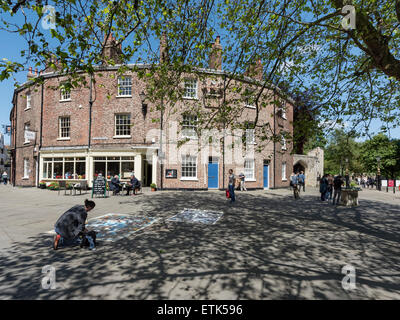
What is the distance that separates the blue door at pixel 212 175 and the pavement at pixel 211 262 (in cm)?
1057

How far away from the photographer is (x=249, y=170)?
19281 mm

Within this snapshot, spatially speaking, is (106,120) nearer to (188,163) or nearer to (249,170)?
(188,163)

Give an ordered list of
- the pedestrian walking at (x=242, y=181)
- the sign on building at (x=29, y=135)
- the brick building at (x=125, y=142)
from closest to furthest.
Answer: the brick building at (x=125, y=142) < the pedestrian walking at (x=242, y=181) < the sign on building at (x=29, y=135)

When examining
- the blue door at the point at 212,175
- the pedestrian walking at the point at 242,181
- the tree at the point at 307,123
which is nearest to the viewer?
the tree at the point at 307,123

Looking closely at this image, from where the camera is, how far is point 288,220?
8000 millimetres

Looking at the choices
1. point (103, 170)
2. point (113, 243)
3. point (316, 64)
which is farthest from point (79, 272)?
point (103, 170)

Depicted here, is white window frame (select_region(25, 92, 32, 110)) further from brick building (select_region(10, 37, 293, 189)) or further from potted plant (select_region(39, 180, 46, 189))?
potted plant (select_region(39, 180, 46, 189))

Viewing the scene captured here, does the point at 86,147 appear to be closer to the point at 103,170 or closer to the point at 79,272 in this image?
the point at 103,170

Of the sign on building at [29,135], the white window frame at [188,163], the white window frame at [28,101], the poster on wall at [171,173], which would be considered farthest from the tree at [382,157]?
the white window frame at [28,101]

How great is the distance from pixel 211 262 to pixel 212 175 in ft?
45.1

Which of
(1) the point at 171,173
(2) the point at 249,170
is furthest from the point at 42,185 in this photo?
(2) the point at 249,170

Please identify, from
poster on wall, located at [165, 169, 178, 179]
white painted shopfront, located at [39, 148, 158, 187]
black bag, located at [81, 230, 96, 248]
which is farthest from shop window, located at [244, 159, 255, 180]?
black bag, located at [81, 230, 96, 248]

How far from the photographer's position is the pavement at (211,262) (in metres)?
3.21

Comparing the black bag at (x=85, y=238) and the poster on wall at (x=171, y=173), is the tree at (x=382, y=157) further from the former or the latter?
the black bag at (x=85, y=238)
